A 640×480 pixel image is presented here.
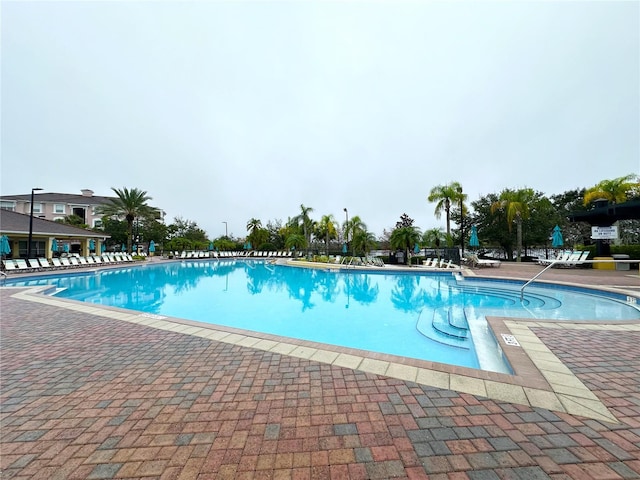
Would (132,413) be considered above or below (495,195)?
below

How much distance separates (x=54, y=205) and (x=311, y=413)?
2101 inches

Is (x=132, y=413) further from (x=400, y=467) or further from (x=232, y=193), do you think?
(x=232, y=193)

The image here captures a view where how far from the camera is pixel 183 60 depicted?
13914 mm

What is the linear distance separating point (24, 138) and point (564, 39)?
28.4 meters

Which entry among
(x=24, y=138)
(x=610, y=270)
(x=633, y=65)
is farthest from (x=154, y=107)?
(x=610, y=270)

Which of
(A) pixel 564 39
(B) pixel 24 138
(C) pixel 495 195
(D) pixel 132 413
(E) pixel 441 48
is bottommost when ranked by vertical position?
(D) pixel 132 413

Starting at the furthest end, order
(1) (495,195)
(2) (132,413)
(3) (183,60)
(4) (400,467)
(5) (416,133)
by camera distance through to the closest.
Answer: (1) (495,195), (5) (416,133), (3) (183,60), (2) (132,413), (4) (400,467)

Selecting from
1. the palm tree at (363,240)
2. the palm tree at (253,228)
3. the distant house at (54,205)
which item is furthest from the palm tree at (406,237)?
the distant house at (54,205)

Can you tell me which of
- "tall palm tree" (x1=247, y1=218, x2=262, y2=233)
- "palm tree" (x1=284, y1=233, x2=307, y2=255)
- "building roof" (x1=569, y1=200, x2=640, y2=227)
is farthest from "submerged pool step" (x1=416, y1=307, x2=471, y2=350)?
"tall palm tree" (x1=247, y1=218, x2=262, y2=233)

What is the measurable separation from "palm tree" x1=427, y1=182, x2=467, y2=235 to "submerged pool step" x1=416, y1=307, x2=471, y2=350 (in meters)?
15.5

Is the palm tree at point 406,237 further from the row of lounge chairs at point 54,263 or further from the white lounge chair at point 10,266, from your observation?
the white lounge chair at point 10,266

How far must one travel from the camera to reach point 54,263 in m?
17.7

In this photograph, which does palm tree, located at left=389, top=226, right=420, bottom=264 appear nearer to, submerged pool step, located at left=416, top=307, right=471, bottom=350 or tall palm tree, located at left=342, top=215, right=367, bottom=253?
tall palm tree, located at left=342, top=215, right=367, bottom=253

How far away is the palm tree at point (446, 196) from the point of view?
20922 mm
